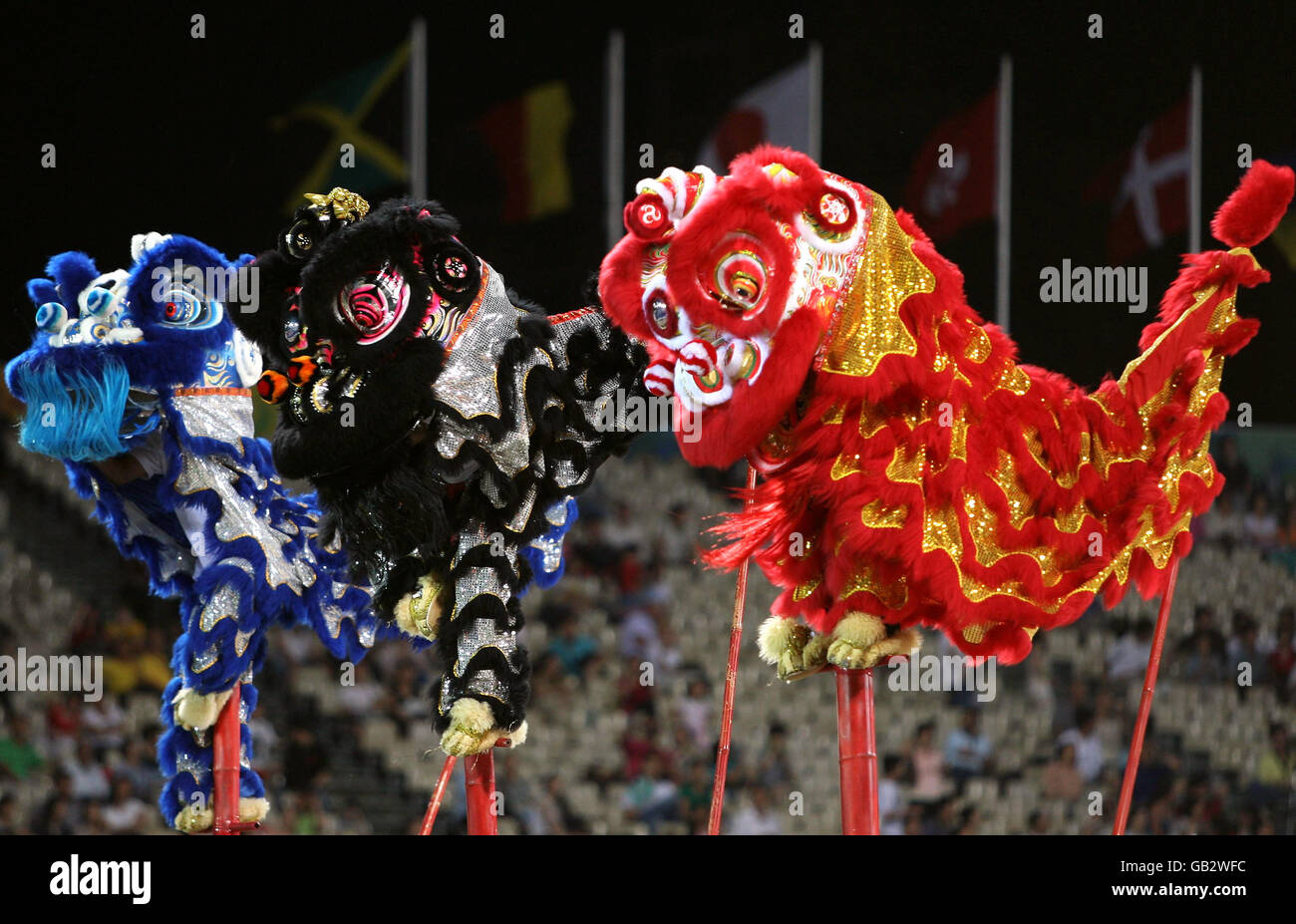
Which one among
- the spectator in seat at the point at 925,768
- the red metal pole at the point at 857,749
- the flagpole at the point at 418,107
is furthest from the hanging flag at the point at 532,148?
the red metal pole at the point at 857,749

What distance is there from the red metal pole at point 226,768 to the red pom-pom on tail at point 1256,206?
7.04 feet

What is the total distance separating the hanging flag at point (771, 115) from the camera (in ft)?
19.6

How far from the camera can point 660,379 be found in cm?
294

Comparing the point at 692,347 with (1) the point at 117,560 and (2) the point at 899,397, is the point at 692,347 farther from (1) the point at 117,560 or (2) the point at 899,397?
(1) the point at 117,560

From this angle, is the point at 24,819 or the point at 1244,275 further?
the point at 24,819

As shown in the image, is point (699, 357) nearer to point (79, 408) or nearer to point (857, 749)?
point (857, 749)

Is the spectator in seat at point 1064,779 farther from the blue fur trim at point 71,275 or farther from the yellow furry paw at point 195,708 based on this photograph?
the blue fur trim at point 71,275

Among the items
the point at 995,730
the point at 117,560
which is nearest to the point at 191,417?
the point at 117,560

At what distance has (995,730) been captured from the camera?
625 cm

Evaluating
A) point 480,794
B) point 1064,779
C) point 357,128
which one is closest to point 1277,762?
point 1064,779

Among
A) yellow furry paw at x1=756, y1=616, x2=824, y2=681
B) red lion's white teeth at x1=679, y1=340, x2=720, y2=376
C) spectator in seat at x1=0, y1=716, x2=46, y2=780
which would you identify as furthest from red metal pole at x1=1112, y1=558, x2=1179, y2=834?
spectator in seat at x1=0, y1=716, x2=46, y2=780

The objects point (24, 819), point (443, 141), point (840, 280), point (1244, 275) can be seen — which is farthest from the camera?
point (443, 141)

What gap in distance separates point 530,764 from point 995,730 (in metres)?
1.67
